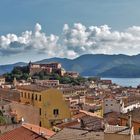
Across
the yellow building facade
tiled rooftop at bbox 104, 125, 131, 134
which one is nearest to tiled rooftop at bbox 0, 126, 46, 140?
tiled rooftop at bbox 104, 125, 131, 134

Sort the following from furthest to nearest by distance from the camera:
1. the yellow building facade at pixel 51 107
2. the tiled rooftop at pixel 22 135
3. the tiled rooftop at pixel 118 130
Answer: the yellow building facade at pixel 51 107 → the tiled rooftop at pixel 22 135 → the tiled rooftop at pixel 118 130

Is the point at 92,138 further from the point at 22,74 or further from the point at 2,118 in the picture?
the point at 22,74

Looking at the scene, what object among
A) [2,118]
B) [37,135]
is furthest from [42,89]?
[37,135]

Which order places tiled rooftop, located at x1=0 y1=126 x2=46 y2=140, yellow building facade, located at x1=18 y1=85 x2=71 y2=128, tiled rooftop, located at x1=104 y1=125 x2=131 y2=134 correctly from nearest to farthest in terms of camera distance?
tiled rooftop, located at x1=104 y1=125 x2=131 y2=134 → tiled rooftop, located at x1=0 y1=126 x2=46 y2=140 → yellow building facade, located at x1=18 y1=85 x2=71 y2=128

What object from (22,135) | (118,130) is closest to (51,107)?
(22,135)

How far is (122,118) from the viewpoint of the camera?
138 ft

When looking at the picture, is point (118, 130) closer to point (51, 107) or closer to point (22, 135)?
point (22, 135)

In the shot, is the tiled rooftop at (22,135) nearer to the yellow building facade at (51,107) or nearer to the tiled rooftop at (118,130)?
the tiled rooftop at (118,130)

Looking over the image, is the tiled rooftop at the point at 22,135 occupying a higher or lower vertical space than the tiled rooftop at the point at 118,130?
lower

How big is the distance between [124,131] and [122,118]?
2158 centimetres

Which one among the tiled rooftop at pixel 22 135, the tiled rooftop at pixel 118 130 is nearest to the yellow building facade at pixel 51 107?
the tiled rooftop at pixel 22 135

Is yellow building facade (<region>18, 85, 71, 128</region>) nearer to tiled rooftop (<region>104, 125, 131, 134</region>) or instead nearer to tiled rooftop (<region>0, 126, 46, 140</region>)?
tiled rooftop (<region>0, 126, 46, 140</region>)

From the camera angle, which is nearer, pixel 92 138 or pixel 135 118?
pixel 92 138

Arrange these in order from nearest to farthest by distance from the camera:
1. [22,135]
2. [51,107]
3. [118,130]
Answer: [118,130]
[22,135]
[51,107]
